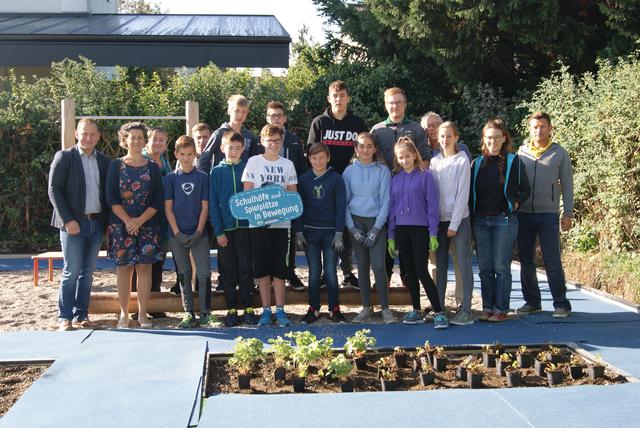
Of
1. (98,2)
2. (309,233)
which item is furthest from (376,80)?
(98,2)

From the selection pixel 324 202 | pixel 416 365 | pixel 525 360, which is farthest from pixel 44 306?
pixel 525 360

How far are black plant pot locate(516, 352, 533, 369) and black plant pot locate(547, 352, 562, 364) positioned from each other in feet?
0.40

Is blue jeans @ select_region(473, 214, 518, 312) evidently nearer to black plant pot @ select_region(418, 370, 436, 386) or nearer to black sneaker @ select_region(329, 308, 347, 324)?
black sneaker @ select_region(329, 308, 347, 324)

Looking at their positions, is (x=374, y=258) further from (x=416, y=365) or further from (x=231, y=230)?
(x=416, y=365)

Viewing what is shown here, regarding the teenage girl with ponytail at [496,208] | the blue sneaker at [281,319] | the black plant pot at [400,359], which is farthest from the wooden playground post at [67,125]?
the black plant pot at [400,359]

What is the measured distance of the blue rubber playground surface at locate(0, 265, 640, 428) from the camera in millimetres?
4215

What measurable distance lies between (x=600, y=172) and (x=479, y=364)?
4915mm

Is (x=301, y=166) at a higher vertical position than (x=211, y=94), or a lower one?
lower

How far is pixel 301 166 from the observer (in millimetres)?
7496

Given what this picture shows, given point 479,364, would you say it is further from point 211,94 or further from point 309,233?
point 211,94

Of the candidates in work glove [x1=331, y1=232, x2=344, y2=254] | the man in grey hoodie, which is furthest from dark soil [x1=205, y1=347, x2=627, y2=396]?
the man in grey hoodie

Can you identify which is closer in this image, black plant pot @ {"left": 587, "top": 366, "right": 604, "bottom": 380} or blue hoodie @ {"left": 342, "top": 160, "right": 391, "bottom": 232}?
black plant pot @ {"left": 587, "top": 366, "right": 604, "bottom": 380}

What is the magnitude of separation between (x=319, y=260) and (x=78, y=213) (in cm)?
215

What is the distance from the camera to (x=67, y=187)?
21.6ft
